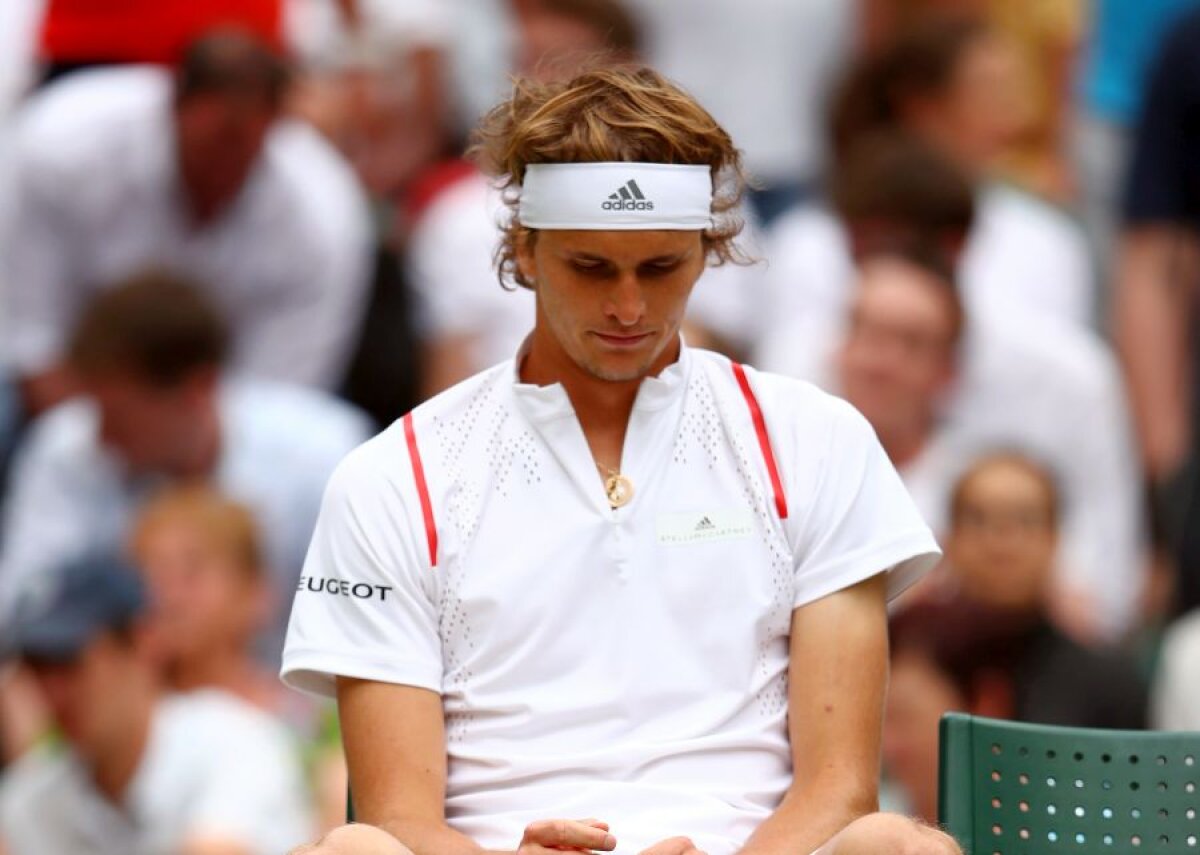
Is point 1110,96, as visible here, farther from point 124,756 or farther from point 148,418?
point 124,756

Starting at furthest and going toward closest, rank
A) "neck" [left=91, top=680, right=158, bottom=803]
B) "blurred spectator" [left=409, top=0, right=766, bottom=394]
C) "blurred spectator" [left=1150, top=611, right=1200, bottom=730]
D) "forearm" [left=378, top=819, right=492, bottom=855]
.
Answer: "blurred spectator" [left=409, top=0, right=766, bottom=394]
"neck" [left=91, top=680, right=158, bottom=803]
"blurred spectator" [left=1150, top=611, right=1200, bottom=730]
"forearm" [left=378, top=819, right=492, bottom=855]

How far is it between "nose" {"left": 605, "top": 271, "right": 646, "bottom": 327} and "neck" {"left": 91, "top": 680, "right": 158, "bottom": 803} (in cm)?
317

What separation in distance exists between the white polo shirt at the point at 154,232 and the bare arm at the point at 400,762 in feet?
14.0

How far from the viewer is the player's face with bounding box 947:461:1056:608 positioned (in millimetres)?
7910

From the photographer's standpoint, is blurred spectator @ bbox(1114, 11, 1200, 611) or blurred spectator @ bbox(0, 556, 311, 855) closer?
blurred spectator @ bbox(0, 556, 311, 855)

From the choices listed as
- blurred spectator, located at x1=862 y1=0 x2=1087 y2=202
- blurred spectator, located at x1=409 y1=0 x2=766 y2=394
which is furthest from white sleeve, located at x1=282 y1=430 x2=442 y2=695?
blurred spectator, located at x1=862 y1=0 x2=1087 y2=202

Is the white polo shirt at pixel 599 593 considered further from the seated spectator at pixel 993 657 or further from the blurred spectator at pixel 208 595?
the blurred spectator at pixel 208 595

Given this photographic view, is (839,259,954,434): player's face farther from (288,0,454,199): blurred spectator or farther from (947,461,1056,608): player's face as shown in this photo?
(288,0,454,199): blurred spectator

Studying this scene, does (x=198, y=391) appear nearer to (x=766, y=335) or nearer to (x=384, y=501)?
(x=766, y=335)

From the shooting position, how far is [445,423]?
17.1 ft

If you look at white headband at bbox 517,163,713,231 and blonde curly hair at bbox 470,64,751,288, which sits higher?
blonde curly hair at bbox 470,64,751,288

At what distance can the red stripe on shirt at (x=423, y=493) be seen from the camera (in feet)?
16.7

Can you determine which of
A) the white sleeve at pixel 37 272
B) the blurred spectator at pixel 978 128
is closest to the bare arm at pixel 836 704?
the blurred spectator at pixel 978 128

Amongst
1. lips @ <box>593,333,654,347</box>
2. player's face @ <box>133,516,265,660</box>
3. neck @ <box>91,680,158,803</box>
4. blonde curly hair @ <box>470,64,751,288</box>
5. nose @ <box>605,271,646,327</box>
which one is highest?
blonde curly hair @ <box>470,64,751,288</box>
